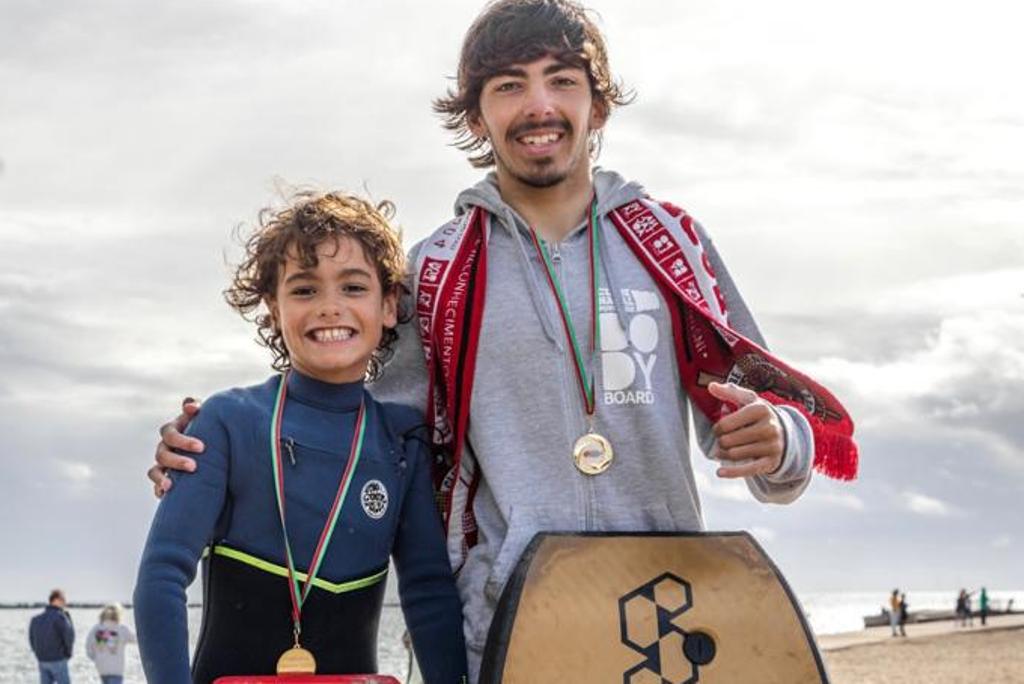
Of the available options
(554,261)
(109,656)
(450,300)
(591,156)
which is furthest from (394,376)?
(109,656)

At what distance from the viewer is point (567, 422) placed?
9.54ft

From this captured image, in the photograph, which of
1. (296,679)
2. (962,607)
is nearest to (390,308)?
(296,679)

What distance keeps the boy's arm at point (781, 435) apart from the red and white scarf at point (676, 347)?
0.06 metres

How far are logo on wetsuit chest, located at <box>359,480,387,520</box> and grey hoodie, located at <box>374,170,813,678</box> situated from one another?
200mm

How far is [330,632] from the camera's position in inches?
114

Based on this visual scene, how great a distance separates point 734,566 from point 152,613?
1.14m

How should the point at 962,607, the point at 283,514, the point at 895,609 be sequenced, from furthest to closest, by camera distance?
the point at 962,607 → the point at 895,609 → the point at 283,514

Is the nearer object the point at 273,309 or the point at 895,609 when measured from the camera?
the point at 273,309

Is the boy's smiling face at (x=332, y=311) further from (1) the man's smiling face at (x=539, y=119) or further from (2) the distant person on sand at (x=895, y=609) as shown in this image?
(2) the distant person on sand at (x=895, y=609)

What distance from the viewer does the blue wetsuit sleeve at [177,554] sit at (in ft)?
8.74

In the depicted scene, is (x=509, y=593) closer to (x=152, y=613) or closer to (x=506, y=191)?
(x=152, y=613)

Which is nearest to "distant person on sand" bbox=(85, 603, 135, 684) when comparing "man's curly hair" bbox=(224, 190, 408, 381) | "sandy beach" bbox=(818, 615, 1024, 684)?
"sandy beach" bbox=(818, 615, 1024, 684)

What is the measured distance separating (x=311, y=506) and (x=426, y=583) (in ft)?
1.04

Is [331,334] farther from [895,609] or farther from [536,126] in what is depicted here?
[895,609]
